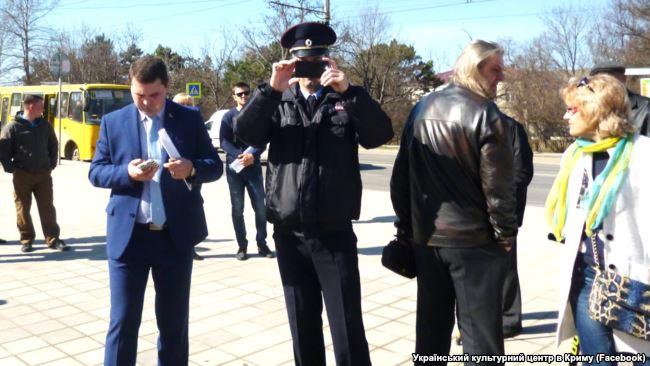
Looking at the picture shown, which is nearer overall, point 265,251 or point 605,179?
point 605,179

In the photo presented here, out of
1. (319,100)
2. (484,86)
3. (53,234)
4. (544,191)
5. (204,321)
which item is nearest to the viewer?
(484,86)

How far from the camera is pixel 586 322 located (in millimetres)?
2916

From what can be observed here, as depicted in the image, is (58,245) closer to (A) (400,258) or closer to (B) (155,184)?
(B) (155,184)

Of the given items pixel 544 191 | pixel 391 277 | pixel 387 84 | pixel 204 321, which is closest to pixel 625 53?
pixel 387 84

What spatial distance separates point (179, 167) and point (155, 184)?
208 millimetres

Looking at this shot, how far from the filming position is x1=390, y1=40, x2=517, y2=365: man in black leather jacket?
2.93 metres

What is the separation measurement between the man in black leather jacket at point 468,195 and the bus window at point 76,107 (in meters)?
20.2

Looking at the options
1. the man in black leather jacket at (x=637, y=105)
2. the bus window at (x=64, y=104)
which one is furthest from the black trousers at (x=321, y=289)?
the bus window at (x=64, y=104)

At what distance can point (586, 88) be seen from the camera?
9.72ft

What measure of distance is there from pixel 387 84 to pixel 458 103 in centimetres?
3574

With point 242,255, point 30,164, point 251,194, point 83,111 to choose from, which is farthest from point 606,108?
A: point 83,111

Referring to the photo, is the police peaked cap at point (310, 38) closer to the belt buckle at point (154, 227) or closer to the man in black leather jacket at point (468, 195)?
the man in black leather jacket at point (468, 195)

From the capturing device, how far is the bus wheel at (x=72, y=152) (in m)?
21.9

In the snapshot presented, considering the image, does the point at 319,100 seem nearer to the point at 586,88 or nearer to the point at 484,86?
the point at 484,86
